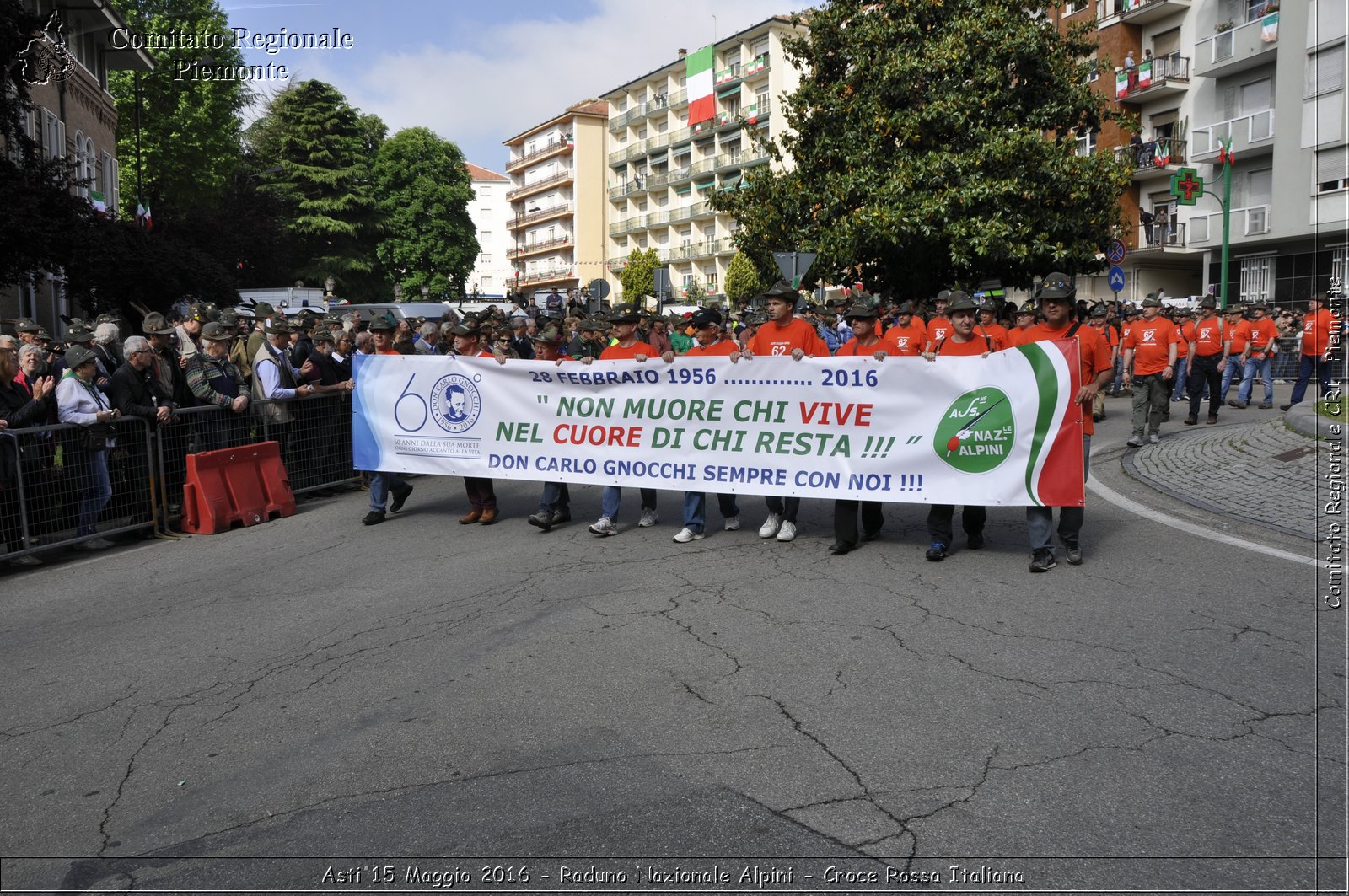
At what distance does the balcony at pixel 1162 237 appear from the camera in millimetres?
38312

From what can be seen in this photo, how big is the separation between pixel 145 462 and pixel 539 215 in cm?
9378

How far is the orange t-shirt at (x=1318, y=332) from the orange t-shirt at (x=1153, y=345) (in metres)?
4.33

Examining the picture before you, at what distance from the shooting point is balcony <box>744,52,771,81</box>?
217ft

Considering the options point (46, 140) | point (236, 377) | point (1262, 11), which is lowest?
point (236, 377)

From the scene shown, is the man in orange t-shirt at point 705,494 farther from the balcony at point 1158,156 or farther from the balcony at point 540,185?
the balcony at point 540,185

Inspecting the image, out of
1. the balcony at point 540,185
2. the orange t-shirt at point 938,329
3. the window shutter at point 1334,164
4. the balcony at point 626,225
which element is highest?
the balcony at point 540,185

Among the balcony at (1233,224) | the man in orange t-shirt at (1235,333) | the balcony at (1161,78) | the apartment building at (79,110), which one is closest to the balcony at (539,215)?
the apartment building at (79,110)

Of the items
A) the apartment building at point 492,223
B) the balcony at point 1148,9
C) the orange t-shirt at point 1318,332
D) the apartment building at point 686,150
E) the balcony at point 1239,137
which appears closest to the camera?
the orange t-shirt at point 1318,332

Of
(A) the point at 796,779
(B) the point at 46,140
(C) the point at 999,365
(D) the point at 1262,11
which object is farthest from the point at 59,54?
(D) the point at 1262,11

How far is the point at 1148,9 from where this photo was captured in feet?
125

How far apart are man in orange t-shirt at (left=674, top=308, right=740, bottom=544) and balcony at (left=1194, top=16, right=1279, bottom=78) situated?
3328 cm

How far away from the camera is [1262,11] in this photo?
34.1 meters

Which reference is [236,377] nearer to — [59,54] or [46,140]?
[59,54]

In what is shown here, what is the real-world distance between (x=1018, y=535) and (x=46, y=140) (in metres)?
28.9
